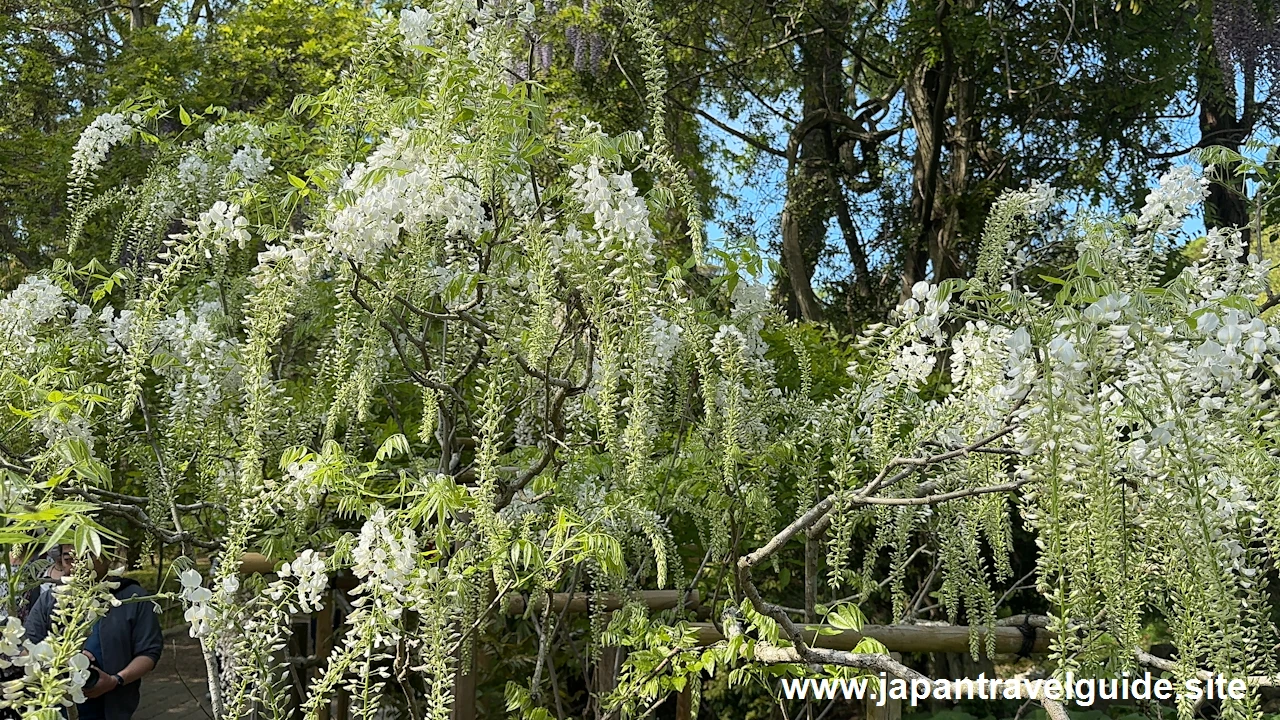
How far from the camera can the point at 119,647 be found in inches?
139

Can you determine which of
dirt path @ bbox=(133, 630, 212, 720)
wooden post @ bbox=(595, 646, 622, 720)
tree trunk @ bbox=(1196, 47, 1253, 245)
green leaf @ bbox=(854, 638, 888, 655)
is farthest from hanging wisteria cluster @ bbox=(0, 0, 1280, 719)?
tree trunk @ bbox=(1196, 47, 1253, 245)

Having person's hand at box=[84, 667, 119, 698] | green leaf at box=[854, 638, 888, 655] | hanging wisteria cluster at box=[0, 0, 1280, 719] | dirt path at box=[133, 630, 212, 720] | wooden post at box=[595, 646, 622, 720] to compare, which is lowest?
dirt path at box=[133, 630, 212, 720]

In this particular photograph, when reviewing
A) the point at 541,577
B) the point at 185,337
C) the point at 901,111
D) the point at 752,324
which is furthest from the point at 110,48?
the point at 541,577

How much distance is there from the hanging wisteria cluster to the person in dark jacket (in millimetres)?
656

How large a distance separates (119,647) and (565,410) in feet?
6.04

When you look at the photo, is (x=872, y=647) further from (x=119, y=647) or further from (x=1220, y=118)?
(x=1220, y=118)

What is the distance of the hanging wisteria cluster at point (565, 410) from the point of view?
5.57 ft

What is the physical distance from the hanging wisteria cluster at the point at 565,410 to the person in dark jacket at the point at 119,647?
0.66 metres

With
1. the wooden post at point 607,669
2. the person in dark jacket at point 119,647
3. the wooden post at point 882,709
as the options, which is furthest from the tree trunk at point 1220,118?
the person in dark jacket at point 119,647

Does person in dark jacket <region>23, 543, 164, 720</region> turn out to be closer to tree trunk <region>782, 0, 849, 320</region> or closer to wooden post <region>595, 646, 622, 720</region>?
wooden post <region>595, 646, 622, 720</region>

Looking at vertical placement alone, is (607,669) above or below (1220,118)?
below

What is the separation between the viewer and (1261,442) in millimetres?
1974

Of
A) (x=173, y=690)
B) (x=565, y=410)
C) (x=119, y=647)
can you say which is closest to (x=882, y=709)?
(x=565, y=410)

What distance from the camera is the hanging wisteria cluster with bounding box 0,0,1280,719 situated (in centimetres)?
170
